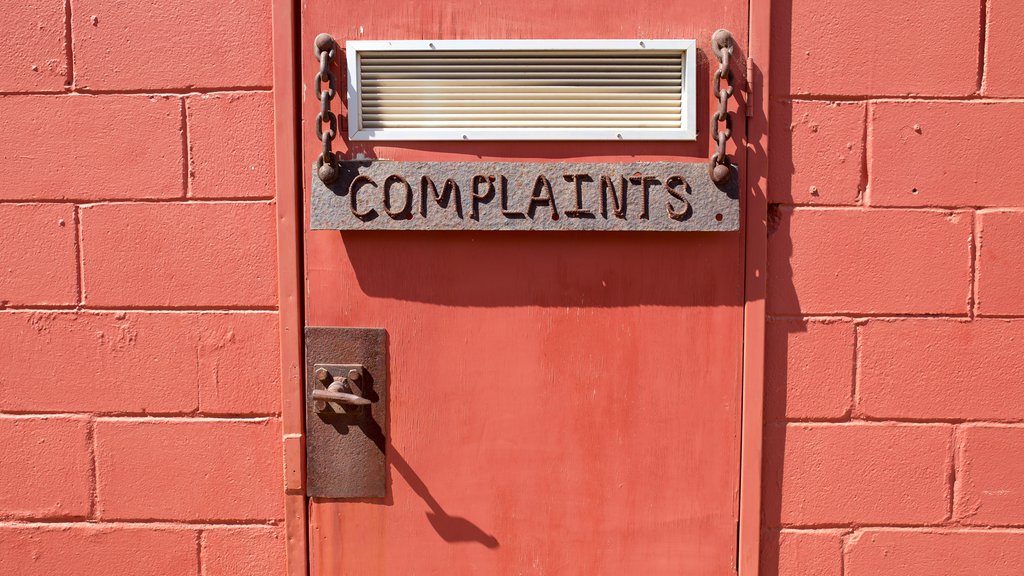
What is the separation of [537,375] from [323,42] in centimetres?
98

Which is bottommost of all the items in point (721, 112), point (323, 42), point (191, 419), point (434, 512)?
point (434, 512)

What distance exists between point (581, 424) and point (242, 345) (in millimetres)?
914

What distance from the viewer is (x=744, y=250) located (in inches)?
63.9

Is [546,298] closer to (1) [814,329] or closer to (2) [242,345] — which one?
(1) [814,329]

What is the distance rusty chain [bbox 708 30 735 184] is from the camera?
60.6 inches

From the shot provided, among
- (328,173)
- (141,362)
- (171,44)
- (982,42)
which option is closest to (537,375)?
(328,173)

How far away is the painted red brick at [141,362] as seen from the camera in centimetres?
168

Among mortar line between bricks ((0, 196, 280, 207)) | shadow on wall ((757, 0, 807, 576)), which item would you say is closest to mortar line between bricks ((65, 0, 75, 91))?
mortar line between bricks ((0, 196, 280, 207))

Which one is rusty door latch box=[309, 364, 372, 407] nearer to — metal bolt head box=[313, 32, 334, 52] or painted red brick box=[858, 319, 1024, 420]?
metal bolt head box=[313, 32, 334, 52]

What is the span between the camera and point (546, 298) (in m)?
1.64

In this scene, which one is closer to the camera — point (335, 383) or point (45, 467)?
point (335, 383)

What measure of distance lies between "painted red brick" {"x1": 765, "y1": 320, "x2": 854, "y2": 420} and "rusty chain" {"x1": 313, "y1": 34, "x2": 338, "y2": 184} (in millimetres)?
1184

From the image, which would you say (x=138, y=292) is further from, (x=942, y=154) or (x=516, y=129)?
(x=942, y=154)

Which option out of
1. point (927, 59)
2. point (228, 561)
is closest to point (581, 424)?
point (228, 561)
